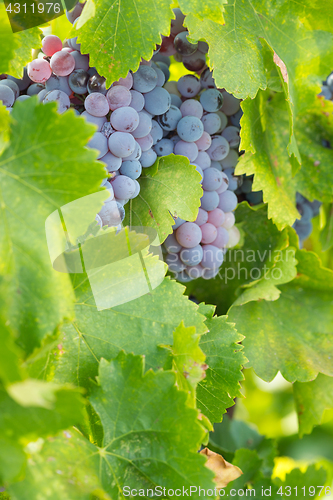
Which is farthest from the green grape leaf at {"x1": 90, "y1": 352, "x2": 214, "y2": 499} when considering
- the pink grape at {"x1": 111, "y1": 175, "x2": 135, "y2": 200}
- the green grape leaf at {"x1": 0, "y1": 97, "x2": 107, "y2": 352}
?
the pink grape at {"x1": 111, "y1": 175, "x2": 135, "y2": 200}

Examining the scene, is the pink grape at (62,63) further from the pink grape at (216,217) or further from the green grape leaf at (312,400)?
the green grape leaf at (312,400)

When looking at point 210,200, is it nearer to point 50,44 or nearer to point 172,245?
point 172,245

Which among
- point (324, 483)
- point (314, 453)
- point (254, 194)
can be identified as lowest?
point (314, 453)

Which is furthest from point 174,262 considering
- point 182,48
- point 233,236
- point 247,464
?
point 247,464

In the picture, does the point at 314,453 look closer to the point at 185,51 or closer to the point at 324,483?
the point at 324,483

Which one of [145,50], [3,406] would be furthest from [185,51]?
[3,406]

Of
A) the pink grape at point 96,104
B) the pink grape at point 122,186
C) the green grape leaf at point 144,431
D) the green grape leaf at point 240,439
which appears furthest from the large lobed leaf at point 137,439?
the green grape leaf at point 240,439
